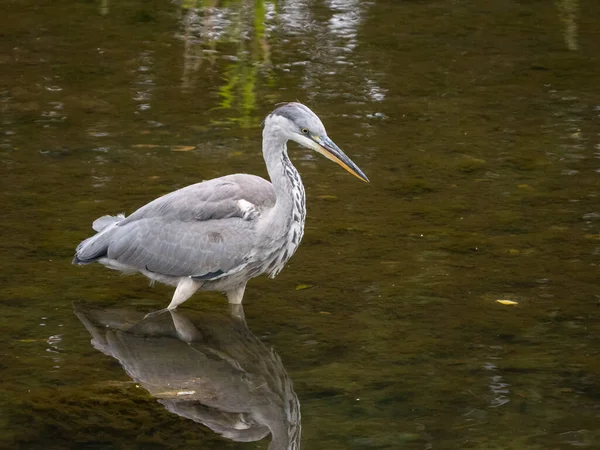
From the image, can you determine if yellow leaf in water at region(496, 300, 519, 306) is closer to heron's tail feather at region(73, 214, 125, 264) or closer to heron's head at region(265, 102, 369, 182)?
heron's head at region(265, 102, 369, 182)

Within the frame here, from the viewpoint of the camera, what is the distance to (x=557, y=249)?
720 cm

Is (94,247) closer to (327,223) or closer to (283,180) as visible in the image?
(283,180)

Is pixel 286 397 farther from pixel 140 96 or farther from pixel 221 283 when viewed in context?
pixel 140 96

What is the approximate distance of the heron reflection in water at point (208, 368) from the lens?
536cm

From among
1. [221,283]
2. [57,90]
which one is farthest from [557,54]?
[221,283]

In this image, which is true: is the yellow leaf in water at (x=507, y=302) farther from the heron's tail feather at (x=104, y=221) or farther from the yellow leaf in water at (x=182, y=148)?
the yellow leaf in water at (x=182, y=148)

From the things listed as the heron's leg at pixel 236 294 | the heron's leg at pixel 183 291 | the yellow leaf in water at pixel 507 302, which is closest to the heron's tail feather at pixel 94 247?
the heron's leg at pixel 183 291

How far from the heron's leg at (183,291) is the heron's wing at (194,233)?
A: 2.0 inches

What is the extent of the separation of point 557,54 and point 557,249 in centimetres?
437

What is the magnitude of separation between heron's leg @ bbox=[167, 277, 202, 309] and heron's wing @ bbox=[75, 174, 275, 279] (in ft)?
0.16

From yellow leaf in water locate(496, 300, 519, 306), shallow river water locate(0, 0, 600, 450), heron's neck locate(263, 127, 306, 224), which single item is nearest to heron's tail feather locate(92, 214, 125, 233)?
shallow river water locate(0, 0, 600, 450)

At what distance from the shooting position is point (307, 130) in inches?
248

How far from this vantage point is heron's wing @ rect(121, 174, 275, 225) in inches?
254

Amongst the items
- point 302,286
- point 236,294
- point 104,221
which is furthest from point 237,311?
point 104,221
